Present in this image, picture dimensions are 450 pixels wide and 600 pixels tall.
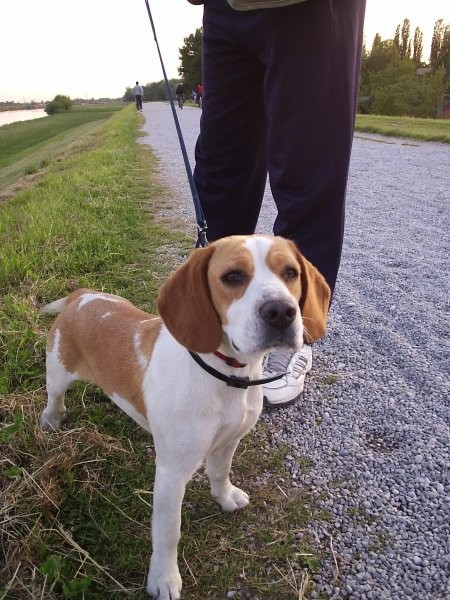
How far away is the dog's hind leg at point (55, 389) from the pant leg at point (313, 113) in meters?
1.35

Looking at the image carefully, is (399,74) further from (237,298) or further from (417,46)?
(237,298)

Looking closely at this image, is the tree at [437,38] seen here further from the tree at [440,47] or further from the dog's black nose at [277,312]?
the dog's black nose at [277,312]

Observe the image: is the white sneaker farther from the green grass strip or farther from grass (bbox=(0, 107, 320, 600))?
the green grass strip

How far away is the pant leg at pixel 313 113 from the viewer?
83.7 inches

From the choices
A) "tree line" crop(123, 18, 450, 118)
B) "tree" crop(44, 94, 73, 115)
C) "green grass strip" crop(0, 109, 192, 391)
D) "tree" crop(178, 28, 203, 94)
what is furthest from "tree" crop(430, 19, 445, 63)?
"green grass strip" crop(0, 109, 192, 391)

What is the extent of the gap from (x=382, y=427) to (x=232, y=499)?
0.90 metres

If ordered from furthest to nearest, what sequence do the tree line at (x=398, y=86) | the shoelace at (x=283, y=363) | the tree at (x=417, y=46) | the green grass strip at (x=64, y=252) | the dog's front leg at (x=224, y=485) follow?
the tree at (x=417, y=46), the tree line at (x=398, y=86), the green grass strip at (x=64, y=252), the shoelace at (x=283, y=363), the dog's front leg at (x=224, y=485)

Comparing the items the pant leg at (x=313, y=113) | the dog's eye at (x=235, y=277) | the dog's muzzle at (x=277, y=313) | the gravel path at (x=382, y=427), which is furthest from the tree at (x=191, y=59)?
the dog's muzzle at (x=277, y=313)

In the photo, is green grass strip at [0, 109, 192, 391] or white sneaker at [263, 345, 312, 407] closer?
white sneaker at [263, 345, 312, 407]

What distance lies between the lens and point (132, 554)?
1.87 meters

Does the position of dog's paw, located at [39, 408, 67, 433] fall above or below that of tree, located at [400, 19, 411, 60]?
below

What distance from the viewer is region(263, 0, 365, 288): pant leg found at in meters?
2.13

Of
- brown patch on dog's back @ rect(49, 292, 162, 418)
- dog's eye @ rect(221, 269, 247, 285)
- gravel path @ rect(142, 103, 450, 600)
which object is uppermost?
dog's eye @ rect(221, 269, 247, 285)

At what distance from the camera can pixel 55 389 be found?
Answer: 2422mm
